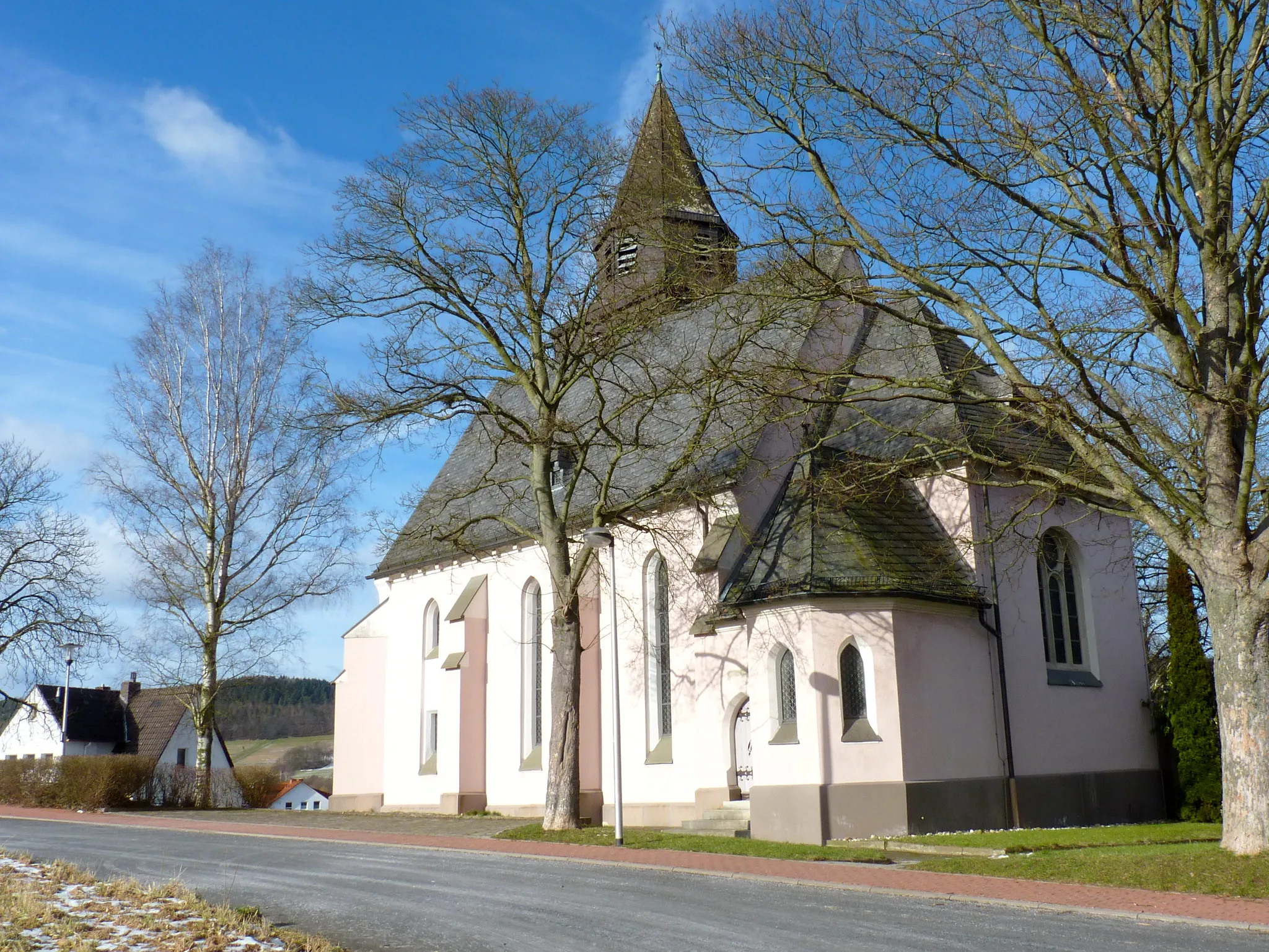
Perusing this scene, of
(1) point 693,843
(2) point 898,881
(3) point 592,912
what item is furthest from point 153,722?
(3) point 592,912

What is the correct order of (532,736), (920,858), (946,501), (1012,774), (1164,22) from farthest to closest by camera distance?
(532,736)
(946,501)
(1012,774)
(920,858)
(1164,22)

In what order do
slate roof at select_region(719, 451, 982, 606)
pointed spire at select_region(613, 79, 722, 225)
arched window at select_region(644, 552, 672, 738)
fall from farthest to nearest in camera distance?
arched window at select_region(644, 552, 672, 738), slate roof at select_region(719, 451, 982, 606), pointed spire at select_region(613, 79, 722, 225)

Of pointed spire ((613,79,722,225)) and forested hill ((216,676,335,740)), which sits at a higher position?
pointed spire ((613,79,722,225))

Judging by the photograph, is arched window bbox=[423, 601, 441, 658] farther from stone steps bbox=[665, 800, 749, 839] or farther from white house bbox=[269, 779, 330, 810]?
white house bbox=[269, 779, 330, 810]

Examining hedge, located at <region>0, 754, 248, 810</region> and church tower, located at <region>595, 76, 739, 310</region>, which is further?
hedge, located at <region>0, 754, 248, 810</region>

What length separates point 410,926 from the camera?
9414mm

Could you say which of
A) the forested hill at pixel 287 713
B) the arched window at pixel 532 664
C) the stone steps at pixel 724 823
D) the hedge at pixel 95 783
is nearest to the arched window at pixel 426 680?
the arched window at pixel 532 664

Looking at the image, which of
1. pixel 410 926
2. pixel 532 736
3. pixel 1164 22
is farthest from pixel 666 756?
pixel 1164 22

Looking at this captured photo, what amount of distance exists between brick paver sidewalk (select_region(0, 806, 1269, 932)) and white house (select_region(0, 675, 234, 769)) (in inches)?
1671

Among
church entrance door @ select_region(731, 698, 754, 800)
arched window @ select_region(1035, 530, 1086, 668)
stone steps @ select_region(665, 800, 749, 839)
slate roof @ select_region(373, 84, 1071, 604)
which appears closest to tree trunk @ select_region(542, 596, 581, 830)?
stone steps @ select_region(665, 800, 749, 839)

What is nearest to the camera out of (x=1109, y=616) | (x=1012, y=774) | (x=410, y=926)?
(x=410, y=926)

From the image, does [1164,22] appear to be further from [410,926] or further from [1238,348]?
[410,926]

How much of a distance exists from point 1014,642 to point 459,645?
41.7ft

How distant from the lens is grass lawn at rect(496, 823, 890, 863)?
14836 millimetres
